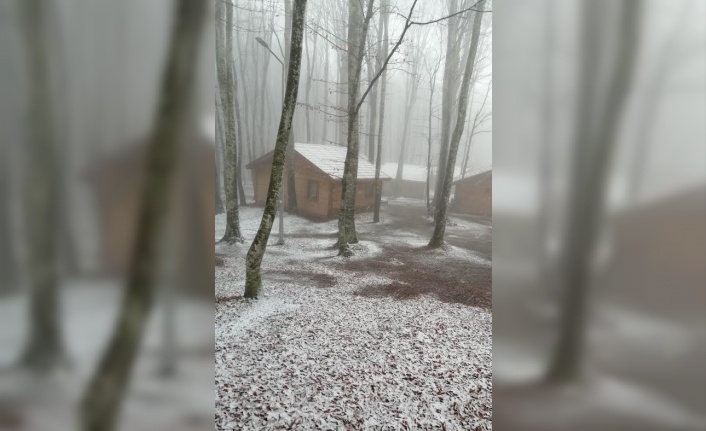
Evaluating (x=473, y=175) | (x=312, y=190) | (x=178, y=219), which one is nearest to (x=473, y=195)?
(x=473, y=175)

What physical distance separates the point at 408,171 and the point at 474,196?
641 millimetres

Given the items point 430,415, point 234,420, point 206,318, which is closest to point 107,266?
point 206,318

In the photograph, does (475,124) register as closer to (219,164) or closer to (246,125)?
Result: (246,125)

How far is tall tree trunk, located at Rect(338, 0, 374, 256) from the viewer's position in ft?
10.0

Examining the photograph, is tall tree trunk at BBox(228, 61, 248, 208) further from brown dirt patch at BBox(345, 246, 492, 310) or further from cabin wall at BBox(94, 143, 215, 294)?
cabin wall at BBox(94, 143, 215, 294)

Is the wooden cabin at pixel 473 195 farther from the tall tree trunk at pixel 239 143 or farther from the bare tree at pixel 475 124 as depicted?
the tall tree trunk at pixel 239 143

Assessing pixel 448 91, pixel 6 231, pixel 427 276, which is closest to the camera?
pixel 6 231

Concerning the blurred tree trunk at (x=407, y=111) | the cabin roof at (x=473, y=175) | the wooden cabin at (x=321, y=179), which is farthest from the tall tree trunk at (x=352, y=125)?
the cabin roof at (x=473, y=175)

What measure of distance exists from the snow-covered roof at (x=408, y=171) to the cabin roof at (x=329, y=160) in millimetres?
66

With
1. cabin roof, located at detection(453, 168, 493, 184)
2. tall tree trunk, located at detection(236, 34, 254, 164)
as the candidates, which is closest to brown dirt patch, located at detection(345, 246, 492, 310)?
cabin roof, located at detection(453, 168, 493, 184)

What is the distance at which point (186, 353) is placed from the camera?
2.04 ft

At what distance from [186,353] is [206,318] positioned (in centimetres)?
6

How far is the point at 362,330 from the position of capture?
2.36m

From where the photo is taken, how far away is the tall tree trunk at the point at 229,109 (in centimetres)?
268
